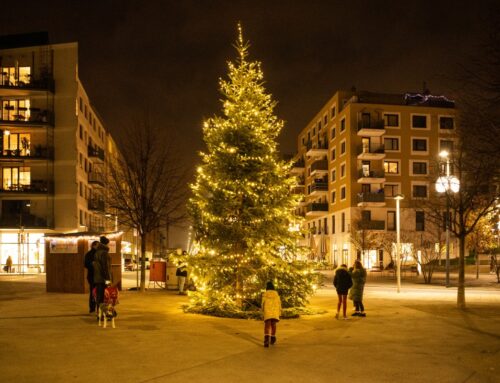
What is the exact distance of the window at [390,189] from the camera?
2532 inches

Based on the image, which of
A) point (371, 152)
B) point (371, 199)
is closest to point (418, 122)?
point (371, 152)

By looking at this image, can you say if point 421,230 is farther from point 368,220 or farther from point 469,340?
point 469,340

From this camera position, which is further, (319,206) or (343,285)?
(319,206)

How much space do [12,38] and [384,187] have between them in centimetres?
4100

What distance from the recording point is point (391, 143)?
214 ft

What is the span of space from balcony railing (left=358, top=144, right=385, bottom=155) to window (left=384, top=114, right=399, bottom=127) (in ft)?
10.2

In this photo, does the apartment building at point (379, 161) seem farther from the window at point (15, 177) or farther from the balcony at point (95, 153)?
the window at point (15, 177)

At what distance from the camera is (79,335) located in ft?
42.3

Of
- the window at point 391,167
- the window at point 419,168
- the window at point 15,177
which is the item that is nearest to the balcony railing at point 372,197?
the window at point 391,167

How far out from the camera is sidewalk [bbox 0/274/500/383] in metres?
9.31

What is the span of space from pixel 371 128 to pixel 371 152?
8.40 ft

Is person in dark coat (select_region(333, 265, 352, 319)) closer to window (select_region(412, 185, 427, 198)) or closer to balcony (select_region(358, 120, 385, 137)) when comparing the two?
balcony (select_region(358, 120, 385, 137))

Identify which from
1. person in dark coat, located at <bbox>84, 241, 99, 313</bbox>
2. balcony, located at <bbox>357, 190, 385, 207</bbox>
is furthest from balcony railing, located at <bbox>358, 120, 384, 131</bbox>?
person in dark coat, located at <bbox>84, 241, 99, 313</bbox>

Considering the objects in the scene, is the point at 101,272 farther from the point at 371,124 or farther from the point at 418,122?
the point at 418,122
